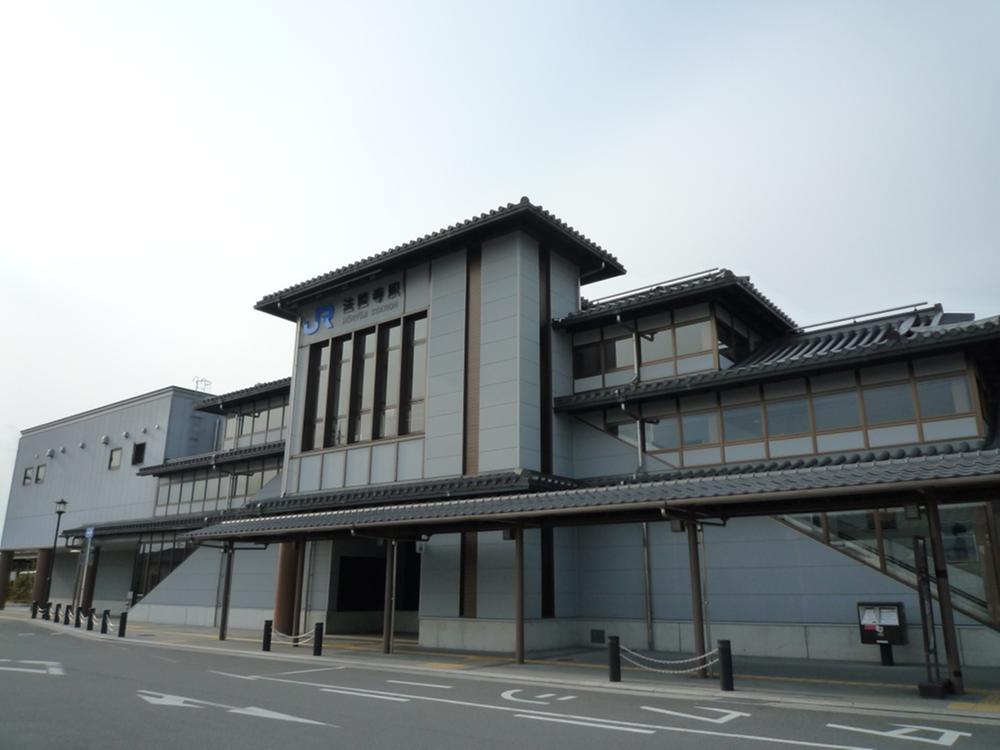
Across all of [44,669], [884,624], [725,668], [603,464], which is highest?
[603,464]

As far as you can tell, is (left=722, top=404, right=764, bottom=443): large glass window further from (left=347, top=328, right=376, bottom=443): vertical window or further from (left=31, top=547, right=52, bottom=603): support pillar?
(left=31, top=547, right=52, bottom=603): support pillar

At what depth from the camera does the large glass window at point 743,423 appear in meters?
18.2

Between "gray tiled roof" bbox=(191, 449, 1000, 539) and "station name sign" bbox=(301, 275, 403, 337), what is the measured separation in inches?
312

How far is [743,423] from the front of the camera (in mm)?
18453

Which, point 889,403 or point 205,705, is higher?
point 889,403

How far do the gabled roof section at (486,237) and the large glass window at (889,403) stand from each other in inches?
376

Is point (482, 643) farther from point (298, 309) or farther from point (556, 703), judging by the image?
point (298, 309)

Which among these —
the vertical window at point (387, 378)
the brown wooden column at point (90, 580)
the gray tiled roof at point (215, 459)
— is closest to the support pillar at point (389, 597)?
the vertical window at point (387, 378)

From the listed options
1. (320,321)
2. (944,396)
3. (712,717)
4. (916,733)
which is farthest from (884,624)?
(320,321)

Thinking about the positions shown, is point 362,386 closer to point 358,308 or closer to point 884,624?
point 358,308

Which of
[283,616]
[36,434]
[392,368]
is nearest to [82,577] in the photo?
[36,434]

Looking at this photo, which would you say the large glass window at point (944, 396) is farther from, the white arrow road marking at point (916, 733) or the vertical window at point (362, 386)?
the vertical window at point (362, 386)

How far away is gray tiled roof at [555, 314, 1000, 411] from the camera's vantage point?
1524 centimetres

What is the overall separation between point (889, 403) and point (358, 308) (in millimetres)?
16646
